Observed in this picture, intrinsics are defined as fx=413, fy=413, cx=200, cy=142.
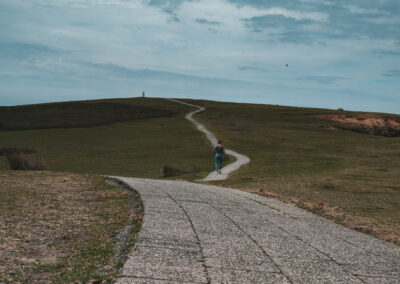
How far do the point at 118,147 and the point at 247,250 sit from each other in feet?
127

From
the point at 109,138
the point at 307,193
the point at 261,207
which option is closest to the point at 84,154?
the point at 109,138

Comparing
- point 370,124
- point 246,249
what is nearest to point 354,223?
point 246,249

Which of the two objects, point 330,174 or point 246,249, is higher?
point 246,249

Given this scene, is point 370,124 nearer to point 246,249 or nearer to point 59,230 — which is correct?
point 246,249

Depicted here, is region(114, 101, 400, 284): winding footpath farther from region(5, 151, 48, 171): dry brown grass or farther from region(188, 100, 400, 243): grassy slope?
region(5, 151, 48, 171): dry brown grass

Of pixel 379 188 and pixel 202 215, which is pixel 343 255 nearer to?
pixel 202 215

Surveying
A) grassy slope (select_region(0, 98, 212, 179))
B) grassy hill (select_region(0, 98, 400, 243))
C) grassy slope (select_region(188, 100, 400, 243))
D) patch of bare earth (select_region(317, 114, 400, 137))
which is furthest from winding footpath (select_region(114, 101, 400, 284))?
patch of bare earth (select_region(317, 114, 400, 137))

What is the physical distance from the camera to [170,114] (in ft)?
291

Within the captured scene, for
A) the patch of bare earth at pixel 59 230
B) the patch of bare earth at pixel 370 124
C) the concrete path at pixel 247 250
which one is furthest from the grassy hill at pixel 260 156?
the patch of bare earth at pixel 59 230

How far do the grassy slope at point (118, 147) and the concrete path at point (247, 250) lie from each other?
49.3ft

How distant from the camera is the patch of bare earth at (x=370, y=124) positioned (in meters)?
66.7

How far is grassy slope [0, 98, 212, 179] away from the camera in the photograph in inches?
1201

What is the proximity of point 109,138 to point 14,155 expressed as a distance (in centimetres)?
3428

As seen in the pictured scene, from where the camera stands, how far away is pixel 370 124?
73.2m
